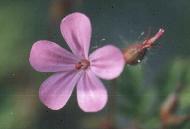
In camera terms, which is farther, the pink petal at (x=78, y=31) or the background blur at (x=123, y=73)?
the background blur at (x=123, y=73)

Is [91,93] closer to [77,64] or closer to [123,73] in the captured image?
[77,64]

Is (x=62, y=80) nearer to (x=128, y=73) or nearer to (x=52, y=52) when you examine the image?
(x=52, y=52)

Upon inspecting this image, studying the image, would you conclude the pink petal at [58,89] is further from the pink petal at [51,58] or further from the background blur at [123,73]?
the background blur at [123,73]

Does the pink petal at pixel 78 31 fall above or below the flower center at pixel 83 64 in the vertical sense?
above

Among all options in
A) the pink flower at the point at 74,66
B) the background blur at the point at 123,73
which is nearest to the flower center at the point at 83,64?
the pink flower at the point at 74,66

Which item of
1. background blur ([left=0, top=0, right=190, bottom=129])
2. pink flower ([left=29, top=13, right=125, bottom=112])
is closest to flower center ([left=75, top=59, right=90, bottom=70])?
pink flower ([left=29, top=13, right=125, bottom=112])

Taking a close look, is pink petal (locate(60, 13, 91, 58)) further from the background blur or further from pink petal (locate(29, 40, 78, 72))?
the background blur
